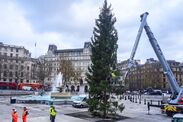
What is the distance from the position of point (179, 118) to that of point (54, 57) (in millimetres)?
171141

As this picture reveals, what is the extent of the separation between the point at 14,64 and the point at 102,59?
414 ft

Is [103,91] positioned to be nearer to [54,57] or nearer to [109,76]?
[109,76]

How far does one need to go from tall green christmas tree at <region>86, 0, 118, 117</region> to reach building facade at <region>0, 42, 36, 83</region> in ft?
383

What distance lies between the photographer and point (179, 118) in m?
21.0

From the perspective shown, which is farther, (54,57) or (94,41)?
(54,57)

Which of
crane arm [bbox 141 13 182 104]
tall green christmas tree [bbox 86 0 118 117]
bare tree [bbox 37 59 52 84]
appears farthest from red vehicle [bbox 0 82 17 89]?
tall green christmas tree [bbox 86 0 118 117]

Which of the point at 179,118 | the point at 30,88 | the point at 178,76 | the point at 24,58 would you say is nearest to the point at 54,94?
the point at 179,118

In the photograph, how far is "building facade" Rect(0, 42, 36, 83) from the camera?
15262 cm

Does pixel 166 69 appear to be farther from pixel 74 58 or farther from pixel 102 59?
pixel 74 58

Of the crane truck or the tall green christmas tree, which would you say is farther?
the crane truck

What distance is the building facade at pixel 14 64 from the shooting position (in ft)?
501

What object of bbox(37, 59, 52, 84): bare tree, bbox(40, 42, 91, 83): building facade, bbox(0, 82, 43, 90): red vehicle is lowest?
bbox(0, 82, 43, 90): red vehicle

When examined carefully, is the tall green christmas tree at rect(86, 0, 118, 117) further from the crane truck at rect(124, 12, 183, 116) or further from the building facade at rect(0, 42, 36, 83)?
the building facade at rect(0, 42, 36, 83)

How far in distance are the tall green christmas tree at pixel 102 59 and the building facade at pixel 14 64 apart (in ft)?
383
